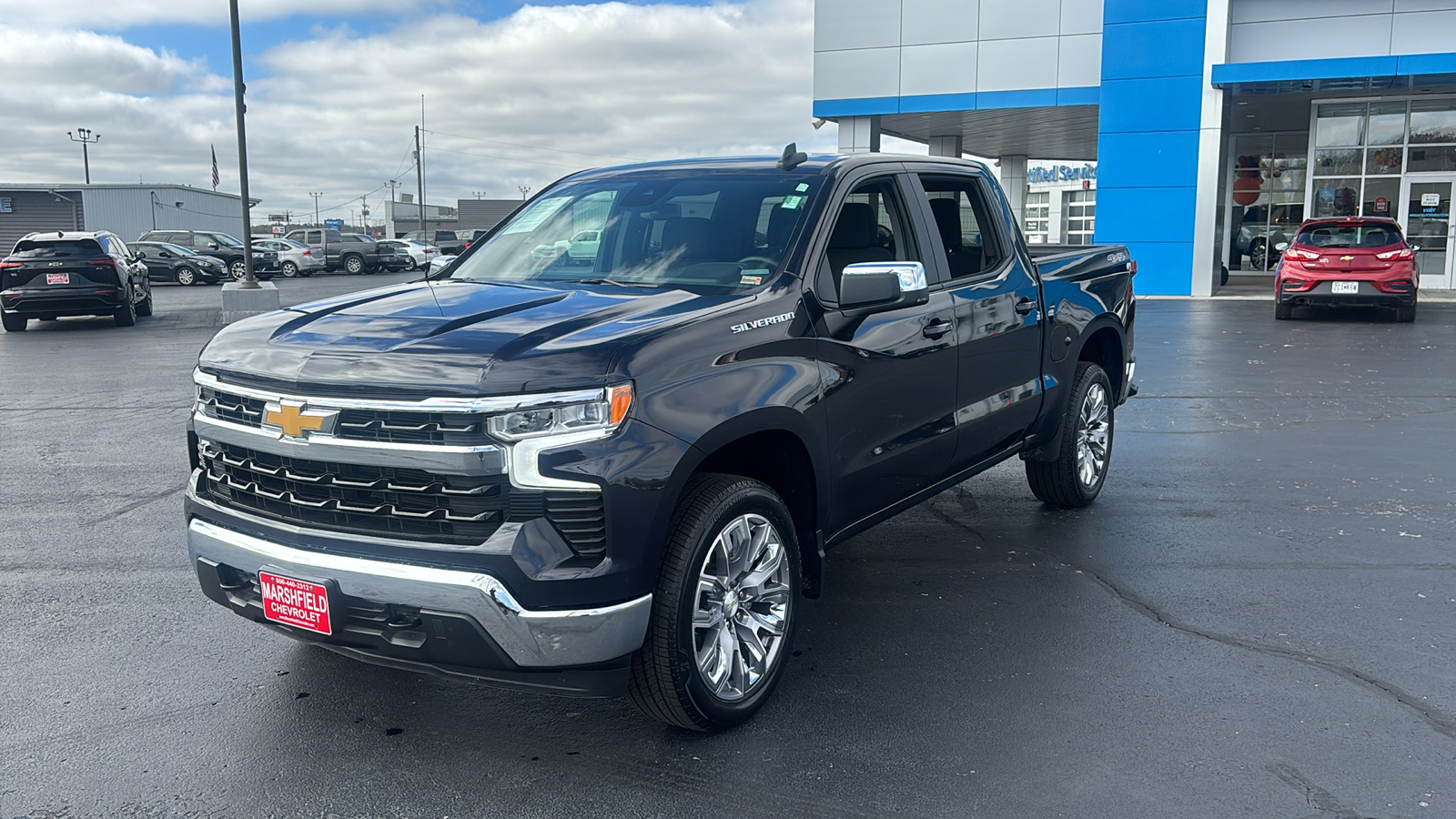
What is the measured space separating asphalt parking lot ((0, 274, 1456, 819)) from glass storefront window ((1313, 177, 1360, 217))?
2190cm

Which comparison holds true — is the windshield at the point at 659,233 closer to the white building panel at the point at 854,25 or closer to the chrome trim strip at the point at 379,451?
the chrome trim strip at the point at 379,451

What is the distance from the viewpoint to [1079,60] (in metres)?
26.3

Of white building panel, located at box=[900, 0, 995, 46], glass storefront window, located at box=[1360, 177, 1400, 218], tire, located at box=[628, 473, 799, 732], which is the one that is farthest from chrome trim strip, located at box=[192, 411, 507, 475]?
glass storefront window, located at box=[1360, 177, 1400, 218]

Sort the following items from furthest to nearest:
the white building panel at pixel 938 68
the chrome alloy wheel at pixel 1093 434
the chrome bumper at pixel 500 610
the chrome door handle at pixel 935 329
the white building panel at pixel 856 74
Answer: the white building panel at pixel 856 74
the white building panel at pixel 938 68
the chrome alloy wheel at pixel 1093 434
the chrome door handle at pixel 935 329
the chrome bumper at pixel 500 610

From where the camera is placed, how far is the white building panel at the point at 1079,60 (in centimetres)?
2619

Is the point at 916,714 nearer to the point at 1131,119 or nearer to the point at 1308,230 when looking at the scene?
the point at 1308,230

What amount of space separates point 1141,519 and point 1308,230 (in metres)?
14.6

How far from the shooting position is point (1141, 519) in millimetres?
6574

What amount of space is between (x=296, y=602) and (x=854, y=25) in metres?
26.7

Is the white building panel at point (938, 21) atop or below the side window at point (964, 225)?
atop

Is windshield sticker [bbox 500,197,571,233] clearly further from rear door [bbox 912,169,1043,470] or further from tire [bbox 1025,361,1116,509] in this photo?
tire [bbox 1025,361,1116,509]

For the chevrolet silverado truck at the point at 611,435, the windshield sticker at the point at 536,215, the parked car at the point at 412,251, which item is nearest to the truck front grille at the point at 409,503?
the chevrolet silverado truck at the point at 611,435

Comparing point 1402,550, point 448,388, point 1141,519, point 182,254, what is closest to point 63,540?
point 448,388

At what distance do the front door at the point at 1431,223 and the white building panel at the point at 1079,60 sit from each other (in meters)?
7.19
